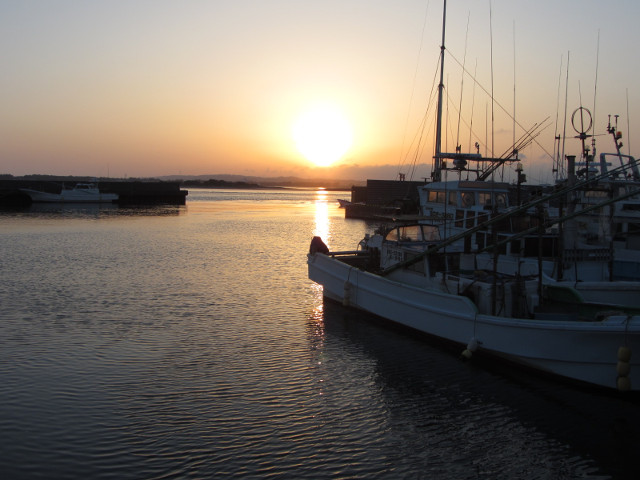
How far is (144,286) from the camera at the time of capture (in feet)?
74.6

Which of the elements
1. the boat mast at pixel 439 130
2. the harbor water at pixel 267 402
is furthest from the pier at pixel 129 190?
the harbor water at pixel 267 402

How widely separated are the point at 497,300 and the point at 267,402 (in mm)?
6191

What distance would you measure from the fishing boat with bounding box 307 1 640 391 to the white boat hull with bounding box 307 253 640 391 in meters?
0.02

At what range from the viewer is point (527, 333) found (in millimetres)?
12148

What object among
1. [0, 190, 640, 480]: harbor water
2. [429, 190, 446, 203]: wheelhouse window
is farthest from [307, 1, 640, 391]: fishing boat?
[429, 190, 446, 203]: wheelhouse window

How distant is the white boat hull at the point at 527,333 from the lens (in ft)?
36.4

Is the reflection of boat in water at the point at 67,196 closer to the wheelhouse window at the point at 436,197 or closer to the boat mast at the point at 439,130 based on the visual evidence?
the boat mast at the point at 439,130

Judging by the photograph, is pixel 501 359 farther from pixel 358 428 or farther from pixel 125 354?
pixel 125 354

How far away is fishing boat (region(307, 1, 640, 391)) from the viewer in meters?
11.4

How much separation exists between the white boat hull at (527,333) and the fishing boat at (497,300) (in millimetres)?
21

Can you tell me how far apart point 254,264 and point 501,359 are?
61.2 feet

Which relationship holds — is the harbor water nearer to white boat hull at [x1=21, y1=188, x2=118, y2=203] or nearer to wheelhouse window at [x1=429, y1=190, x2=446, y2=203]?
wheelhouse window at [x1=429, y1=190, x2=446, y2=203]

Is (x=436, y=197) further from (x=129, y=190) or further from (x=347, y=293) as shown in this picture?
(x=129, y=190)

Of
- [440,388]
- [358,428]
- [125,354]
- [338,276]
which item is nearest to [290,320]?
[338,276]
